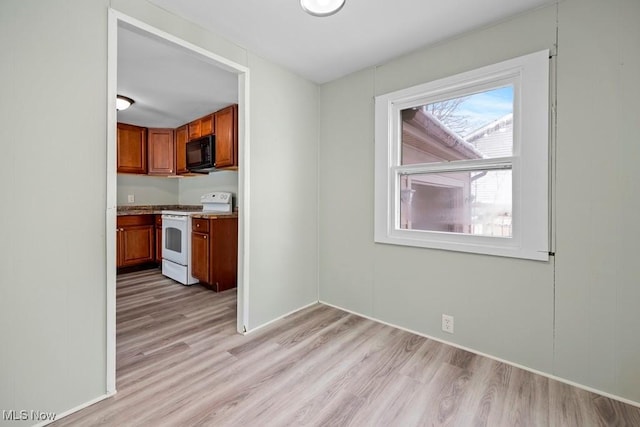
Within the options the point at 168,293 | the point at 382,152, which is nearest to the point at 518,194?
the point at 382,152

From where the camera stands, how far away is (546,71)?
1.76 meters

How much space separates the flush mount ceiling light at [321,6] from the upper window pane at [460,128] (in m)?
1.10

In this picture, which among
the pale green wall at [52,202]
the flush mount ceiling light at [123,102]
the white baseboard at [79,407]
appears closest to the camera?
the pale green wall at [52,202]

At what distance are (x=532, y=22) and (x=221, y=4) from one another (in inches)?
78.2

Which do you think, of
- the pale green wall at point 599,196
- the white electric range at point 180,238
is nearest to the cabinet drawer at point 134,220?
the white electric range at point 180,238

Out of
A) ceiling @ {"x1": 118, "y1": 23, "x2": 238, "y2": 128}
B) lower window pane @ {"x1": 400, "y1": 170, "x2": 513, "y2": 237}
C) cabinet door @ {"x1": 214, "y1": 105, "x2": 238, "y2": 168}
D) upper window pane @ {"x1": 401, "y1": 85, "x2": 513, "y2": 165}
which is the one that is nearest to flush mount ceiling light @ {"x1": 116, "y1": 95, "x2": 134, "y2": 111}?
ceiling @ {"x1": 118, "y1": 23, "x2": 238, "y2": 128}

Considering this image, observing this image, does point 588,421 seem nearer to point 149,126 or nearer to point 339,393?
point 339,393

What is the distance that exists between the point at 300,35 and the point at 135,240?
395cm

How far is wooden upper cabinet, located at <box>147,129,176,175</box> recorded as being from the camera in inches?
184

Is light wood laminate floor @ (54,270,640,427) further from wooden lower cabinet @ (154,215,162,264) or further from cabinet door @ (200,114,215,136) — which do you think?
cabinet door @ (200,114,215,136)

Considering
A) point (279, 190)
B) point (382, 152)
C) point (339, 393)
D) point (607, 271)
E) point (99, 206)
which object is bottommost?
point (339, 393)

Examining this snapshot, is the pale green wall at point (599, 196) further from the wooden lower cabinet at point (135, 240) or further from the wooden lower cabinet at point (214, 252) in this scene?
the wooden lower cabinet at point (135, 240)

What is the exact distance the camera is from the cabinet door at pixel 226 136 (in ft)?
11.9

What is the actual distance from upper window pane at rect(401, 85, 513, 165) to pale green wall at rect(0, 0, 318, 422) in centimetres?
202
